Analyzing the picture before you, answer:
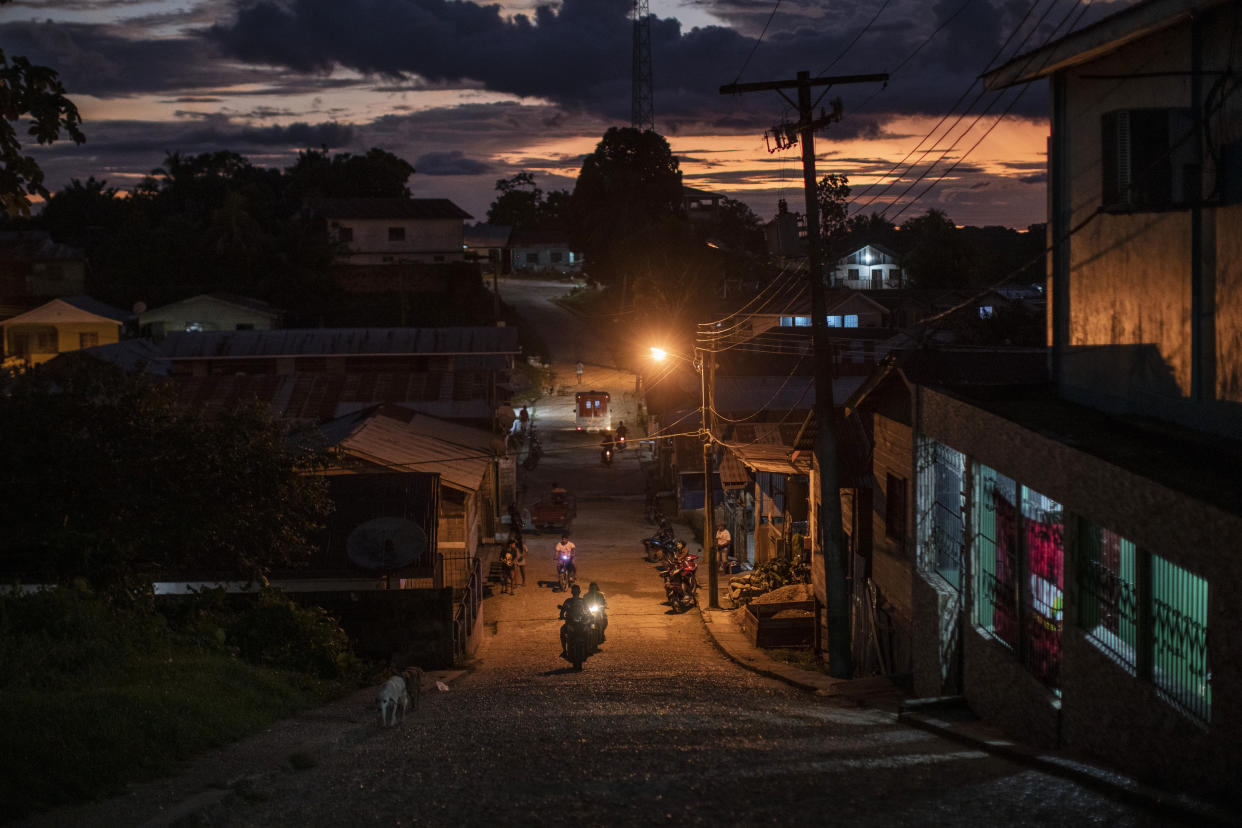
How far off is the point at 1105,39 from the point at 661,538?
21816 mm

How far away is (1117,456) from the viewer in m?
8.61

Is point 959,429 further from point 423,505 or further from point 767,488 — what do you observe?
point 767,488

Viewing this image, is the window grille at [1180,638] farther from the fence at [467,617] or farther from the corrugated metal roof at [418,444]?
the corrugated metal roof at [418,444]

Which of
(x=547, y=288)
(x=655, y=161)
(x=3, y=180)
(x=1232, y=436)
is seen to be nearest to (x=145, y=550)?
(x=3, y=180)

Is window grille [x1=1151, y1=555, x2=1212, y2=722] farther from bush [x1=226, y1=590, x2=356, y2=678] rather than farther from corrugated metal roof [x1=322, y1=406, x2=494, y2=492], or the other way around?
corrugated metal roof [x1=322, y1=406, x2=494, y2=492]

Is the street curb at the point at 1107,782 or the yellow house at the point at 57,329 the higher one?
the yellow house at the point at 57,329

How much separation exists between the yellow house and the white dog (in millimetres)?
53377

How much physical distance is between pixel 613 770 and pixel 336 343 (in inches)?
1670

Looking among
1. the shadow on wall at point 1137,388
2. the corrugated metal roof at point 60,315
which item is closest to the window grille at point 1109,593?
the shadow on wall at point 1137,388

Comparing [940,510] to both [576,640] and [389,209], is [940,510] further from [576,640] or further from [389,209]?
[389,209]

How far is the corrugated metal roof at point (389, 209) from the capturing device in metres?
72.8

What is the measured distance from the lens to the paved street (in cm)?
736

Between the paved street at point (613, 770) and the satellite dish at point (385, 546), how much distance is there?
3.01 meters

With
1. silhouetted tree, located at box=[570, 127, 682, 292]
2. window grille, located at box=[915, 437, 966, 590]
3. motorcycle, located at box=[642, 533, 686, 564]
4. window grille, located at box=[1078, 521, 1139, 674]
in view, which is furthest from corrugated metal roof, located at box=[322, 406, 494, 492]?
silhouetted tree, located at box=[570, 127, 682, 292]
